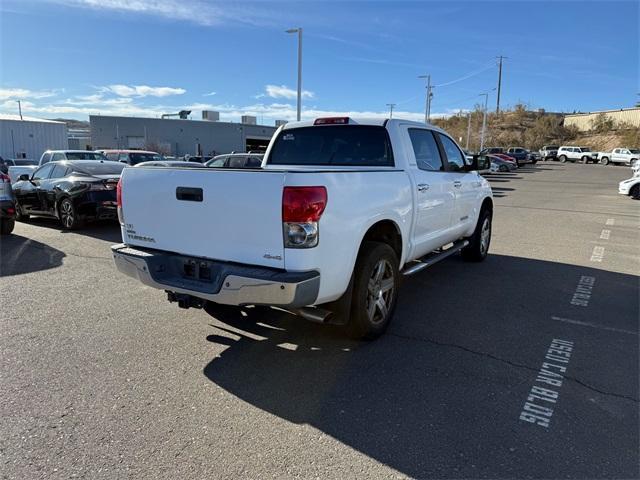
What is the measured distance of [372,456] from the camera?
2.59 metres

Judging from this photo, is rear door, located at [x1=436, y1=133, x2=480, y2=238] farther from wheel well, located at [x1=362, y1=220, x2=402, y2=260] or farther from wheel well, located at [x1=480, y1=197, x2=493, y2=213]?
wheel well, located at [x1=362, y1=220, x2=402, y2=260]

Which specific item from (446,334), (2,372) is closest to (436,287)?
(446,334)

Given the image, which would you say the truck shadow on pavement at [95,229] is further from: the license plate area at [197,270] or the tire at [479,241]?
the tire at [479,241]

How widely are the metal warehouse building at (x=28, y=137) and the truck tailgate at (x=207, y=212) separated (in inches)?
1491

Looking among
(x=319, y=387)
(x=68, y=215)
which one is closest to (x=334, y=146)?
(x=319, y=387)

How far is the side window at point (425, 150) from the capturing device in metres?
5.07

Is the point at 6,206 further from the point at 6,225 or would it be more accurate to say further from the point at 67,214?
the point at 67,214

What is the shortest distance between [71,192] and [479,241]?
27.2 ft

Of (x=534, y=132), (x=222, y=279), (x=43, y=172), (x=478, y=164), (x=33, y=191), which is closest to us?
(x=222, y=279)

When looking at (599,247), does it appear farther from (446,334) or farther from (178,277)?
(178,277)

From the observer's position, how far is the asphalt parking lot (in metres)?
2.55

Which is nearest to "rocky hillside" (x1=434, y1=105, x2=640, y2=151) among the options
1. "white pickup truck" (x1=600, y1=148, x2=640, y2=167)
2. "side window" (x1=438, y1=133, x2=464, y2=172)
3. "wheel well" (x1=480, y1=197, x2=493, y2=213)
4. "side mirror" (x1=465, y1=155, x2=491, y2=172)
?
"white pickup truck" (x1=600, y1=148, x2=640, y2=167)

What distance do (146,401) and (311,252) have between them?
1541 mm

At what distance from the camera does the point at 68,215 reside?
31.9ft
